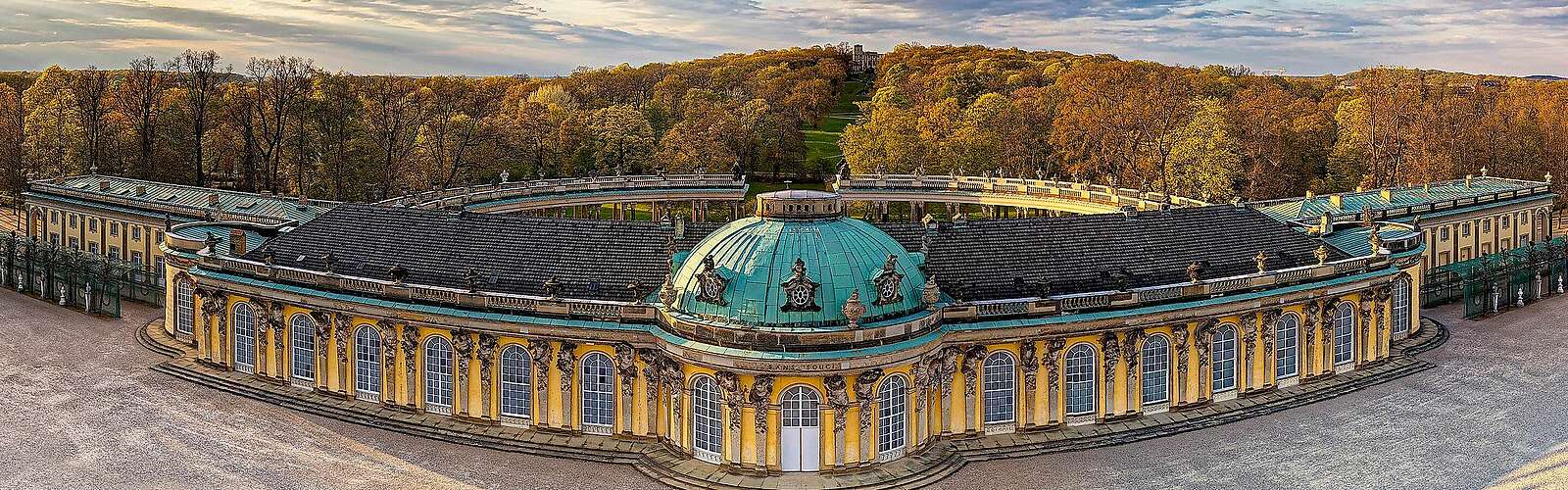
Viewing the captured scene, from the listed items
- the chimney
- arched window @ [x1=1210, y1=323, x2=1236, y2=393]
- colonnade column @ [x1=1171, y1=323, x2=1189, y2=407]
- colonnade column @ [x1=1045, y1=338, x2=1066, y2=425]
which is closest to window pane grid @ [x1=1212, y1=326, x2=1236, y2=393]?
arched window @ [x1=1210, y1=323, x2=1236, y2=393]

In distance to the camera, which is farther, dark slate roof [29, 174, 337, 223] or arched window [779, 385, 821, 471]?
dark slate roof [29, 174, 337, 223]

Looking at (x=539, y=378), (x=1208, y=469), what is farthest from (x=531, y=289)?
(x=1208, y=469)

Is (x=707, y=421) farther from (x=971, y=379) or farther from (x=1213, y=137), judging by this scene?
(x=1213, y=137)

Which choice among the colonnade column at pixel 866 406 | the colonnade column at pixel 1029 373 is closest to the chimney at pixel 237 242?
the colonnade column at pixel 866 406

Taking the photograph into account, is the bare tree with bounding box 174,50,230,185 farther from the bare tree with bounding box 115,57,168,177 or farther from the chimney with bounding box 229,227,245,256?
the chimney with bounding box 229,227,245,256

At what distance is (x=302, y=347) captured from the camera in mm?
Answer: 50906

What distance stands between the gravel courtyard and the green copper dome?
593 cm

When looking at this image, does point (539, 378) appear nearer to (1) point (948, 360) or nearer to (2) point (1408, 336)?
(1) point (948, 360)

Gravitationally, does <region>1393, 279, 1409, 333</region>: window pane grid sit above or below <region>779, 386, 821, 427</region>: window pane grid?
above

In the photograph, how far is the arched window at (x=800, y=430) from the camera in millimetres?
40938

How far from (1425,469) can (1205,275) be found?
10.5 m

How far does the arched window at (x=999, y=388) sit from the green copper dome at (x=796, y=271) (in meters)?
3.97

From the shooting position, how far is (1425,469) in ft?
140

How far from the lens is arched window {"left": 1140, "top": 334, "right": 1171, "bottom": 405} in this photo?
47.8 m
